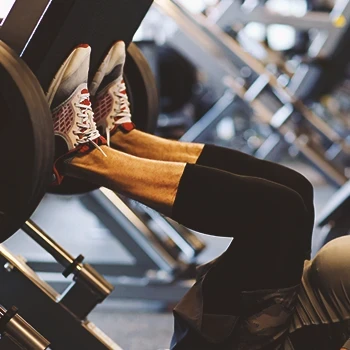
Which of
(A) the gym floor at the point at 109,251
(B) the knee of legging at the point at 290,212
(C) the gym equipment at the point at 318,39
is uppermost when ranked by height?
(C) the gym equipment at the point at 318,39

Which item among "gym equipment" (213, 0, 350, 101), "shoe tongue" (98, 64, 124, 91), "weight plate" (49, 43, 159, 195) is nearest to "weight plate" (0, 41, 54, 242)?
"shoe tongue" (98, 64, 124, 91)

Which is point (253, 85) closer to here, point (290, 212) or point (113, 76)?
point (113, 76)

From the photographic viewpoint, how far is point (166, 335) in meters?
2.00

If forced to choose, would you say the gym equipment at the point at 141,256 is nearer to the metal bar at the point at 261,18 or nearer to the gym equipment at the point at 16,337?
the gym equipment at the point at 16,337

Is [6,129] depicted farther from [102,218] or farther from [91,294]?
[102,218]

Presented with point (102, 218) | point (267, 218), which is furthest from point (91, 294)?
point (102, 218)

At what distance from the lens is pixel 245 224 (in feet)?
3.53

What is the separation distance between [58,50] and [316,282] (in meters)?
0.58

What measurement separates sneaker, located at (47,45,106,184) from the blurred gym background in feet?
2.96

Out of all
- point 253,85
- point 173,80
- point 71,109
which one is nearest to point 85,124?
point 71,109

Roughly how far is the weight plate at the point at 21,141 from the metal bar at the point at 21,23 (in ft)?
0.14

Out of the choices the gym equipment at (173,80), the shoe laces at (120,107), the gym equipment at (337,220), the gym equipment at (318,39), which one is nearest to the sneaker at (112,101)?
the shoe laces at (120,107)

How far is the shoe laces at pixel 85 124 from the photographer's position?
3.70 feet

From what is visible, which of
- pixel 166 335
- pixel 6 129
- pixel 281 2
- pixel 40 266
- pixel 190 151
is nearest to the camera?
pixel 6 129
